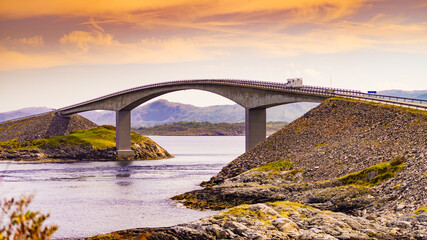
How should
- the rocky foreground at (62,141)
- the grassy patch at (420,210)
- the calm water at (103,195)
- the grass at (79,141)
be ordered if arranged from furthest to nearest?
the grass at (79,141) → the rocky foreground at (62,141) → the calm water at (103,195) → the grassy patch at (420,210)

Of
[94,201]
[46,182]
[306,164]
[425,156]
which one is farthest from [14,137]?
[425,156]

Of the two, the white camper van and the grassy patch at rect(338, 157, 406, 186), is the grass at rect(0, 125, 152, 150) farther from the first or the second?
the grassy patch at rect(338, 157, 406, 186)

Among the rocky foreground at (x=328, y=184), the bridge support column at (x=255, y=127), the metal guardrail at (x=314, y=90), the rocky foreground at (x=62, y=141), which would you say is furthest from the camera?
the rocky foreground at (x=62, y=141)

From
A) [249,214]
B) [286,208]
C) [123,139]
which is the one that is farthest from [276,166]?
[123,139]

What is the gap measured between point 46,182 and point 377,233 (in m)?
54.5

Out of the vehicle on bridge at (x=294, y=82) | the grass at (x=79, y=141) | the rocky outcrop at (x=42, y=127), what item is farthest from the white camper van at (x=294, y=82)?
the rocky outcrop at (x=42, y=127)

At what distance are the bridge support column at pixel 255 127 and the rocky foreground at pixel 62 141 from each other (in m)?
45.9

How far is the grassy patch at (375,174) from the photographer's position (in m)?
43.3

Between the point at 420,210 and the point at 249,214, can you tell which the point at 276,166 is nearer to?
the point at 249,214

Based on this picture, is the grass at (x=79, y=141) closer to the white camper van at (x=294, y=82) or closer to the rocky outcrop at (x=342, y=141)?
the white camper van at (x=294, y=82)

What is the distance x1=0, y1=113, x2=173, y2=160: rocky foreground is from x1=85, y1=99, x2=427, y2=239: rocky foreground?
6241 cm

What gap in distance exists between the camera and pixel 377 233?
2928 centimetres

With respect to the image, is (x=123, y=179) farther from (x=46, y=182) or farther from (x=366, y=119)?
(x=366, y=119)

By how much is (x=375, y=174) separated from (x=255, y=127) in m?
45.0
